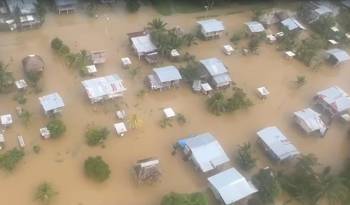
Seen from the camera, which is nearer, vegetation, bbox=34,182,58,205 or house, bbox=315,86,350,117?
vegetation, bbox=34,182,58,205

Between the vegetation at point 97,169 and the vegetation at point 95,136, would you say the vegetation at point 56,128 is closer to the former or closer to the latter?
the vegetation at point 95,136

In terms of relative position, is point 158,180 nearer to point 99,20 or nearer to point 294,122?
point 294,122

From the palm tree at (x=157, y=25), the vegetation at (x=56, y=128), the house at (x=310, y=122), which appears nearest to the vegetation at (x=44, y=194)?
the vegetation at (x=56, y=128)

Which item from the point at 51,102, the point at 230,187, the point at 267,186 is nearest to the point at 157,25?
the point at 51,102

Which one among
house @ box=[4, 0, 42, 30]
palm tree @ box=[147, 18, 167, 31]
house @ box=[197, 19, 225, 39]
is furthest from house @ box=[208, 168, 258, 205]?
house @ box=[4, 0, 42, 30]

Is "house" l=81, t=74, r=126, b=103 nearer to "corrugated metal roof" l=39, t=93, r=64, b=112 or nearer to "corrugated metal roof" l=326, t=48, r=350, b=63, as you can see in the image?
"corrugated metal roof" l=39, t=93, r=64, b=112

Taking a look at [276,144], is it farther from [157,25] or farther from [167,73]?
[157,25]

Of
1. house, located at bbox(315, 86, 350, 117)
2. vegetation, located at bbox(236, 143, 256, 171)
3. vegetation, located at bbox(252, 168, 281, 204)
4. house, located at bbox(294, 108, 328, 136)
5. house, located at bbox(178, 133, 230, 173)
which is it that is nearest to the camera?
vegetation, located at bbox(252, 168, 281, 204)

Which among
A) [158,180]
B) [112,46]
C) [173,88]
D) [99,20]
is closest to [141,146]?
[158,180]
